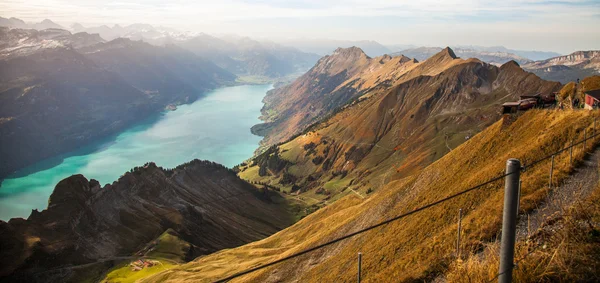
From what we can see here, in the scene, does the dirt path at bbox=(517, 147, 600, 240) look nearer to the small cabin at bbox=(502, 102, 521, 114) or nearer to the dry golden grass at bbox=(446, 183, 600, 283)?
the dry golden grass at bbox=(446, 183, 600, 283)

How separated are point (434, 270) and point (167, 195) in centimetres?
13151

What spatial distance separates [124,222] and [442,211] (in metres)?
105

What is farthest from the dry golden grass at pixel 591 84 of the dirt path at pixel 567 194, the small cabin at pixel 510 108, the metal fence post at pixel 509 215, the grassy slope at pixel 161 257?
the grassy slope at pixel 161 257

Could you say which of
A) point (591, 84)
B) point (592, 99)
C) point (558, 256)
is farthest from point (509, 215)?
point (591, 84)

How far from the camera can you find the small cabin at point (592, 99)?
3741 centimetres

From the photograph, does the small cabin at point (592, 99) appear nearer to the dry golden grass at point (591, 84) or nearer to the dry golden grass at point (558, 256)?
the dry golden grass at point (591, 84)

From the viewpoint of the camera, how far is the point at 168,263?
9594 cm

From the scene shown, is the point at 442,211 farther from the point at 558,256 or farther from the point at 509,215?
the point at 509,215

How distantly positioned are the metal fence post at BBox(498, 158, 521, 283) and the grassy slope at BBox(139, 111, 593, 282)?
6.59 meters

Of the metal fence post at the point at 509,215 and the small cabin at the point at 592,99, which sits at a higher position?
the small cabin at the point at 592,99

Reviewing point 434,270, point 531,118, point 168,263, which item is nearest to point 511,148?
point 531,118

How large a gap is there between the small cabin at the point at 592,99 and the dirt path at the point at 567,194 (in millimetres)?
12839

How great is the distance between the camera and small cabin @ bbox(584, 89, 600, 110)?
37.4 m

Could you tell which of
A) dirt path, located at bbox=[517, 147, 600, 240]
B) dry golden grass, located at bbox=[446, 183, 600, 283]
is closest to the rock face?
dirt path, located at bbox=[517, 147, 600, 240]
